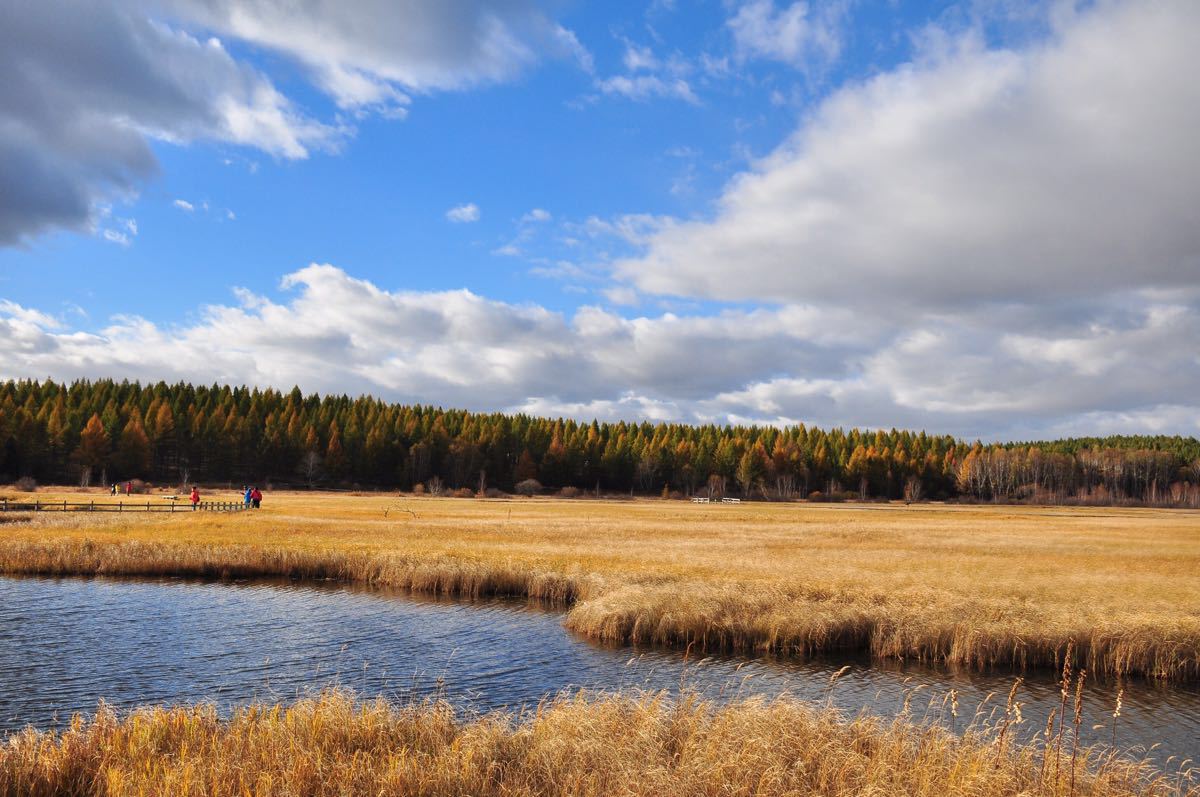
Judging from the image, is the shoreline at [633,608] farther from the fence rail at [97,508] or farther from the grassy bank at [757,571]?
the fence rail at [97,508]

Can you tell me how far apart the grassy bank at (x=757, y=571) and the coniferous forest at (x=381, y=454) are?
282 feet

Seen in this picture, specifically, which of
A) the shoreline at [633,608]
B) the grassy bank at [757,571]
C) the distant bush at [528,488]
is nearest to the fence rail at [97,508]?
the grassy bank at [757,571]

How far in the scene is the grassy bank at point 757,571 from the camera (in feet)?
83.8

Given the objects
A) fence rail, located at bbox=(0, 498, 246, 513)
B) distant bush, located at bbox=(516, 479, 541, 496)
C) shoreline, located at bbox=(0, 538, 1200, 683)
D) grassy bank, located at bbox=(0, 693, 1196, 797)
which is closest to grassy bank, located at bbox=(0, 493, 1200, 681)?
shoreline, located at bbox=(0, 538, 1200, 683)

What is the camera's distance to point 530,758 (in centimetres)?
1160

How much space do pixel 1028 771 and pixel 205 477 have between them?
15929 centimetres

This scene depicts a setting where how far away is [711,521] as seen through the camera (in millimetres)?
78438

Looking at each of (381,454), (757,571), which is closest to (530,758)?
(757,571)

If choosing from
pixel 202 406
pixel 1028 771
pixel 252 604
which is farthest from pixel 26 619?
pixel 202 406

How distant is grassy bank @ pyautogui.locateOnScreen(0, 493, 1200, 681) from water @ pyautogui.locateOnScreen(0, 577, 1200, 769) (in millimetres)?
1689

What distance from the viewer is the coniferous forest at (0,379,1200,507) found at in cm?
13400

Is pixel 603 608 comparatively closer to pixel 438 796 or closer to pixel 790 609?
pixel 790 609

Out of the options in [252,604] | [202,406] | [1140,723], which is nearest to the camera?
[1140,723]

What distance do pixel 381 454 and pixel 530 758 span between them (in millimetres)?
154069
